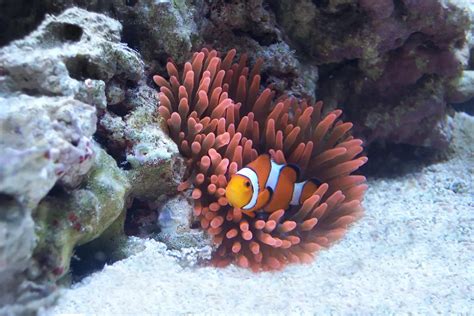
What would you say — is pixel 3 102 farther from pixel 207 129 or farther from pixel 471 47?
pixel 471 47

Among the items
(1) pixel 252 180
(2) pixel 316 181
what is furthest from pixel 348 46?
(1) pixel 252 180

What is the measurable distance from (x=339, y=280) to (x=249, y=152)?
960mm

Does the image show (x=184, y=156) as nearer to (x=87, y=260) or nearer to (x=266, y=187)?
(x=266, y=187)

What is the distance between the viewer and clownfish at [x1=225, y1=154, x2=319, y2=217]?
279 centimetres

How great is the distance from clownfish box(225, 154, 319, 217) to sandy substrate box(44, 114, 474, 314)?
15.8 inches

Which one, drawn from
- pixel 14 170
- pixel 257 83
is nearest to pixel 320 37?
pixel 257 83

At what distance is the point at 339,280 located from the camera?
2719 millimetres

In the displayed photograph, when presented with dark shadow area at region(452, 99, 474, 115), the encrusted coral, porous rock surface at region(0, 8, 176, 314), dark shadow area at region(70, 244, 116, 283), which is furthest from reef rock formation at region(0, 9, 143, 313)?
dark shadow area at region(452, 99, 474, 115)

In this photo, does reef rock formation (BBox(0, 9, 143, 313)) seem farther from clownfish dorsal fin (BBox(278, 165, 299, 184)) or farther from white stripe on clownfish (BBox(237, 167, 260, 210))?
clownfish dorsal fin (BBox(278, 165, 299, 184))

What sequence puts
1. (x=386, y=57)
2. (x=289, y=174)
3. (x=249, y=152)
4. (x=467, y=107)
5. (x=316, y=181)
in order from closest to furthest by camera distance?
(x=249, y=152)
(x=289, y=174)
(x=316, y=181)
(x=386, y=57)
(x=467, y=107)

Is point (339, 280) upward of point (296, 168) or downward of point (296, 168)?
downward

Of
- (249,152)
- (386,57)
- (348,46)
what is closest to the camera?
(249,152)

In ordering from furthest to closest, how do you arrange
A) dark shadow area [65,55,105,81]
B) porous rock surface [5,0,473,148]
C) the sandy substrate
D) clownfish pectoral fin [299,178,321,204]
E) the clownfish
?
clownfish pectoral fin [299,178,321,204], porous rock surface [5,0,473,148], the clownfish, dark shadow area [65,55,105,81], the sandy substrate

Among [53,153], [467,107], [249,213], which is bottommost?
[249,213]
